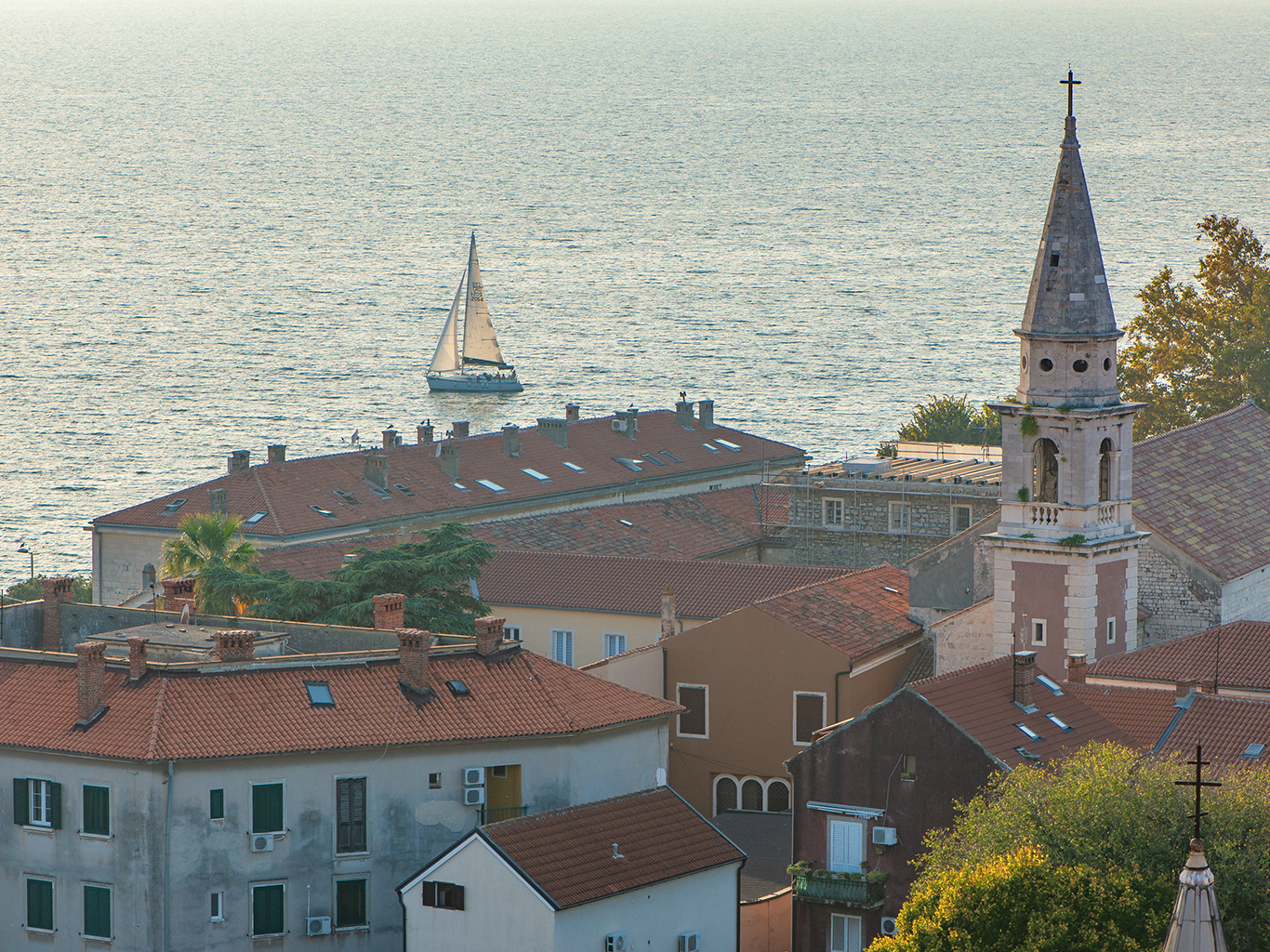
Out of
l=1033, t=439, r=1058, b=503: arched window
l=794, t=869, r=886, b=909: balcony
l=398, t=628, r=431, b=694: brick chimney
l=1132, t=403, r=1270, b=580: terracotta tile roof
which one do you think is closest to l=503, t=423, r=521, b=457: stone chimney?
l=1132, t=403, r=1270, b=580: terracotta tile roof

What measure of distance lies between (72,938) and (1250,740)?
23800 millimetres

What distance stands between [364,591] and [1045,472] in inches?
788

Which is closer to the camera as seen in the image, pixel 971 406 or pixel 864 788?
pixel 864 788

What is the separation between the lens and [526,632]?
255ft

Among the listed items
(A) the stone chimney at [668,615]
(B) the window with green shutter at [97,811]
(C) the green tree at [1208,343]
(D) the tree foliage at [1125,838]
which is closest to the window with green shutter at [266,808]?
(B) the window with green shutter at [97,811]

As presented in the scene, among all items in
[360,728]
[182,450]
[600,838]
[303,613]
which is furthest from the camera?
[182,450]

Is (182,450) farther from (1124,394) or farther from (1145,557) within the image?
(1145,557)

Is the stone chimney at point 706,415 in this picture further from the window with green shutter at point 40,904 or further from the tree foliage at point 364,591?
the window with green shutter at point 40,904

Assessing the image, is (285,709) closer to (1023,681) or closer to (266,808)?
(266,808)

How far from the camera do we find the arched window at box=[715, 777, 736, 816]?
67312 mm

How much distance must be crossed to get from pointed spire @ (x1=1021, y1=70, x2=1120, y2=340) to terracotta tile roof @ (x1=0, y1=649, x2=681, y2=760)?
13462 mm

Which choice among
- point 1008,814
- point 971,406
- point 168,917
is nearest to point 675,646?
point 168,917

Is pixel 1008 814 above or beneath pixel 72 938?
above

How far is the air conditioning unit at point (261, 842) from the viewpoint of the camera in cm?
5338
